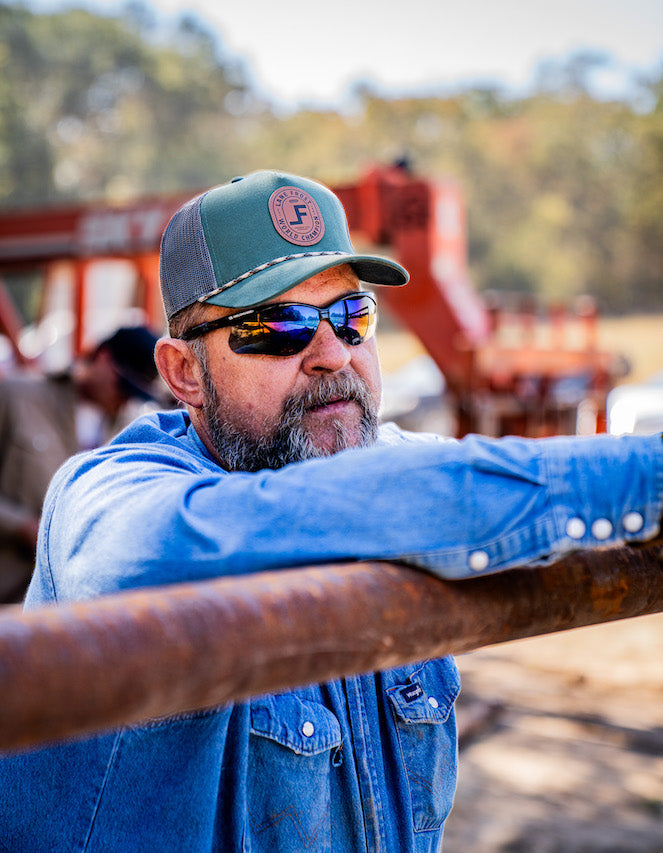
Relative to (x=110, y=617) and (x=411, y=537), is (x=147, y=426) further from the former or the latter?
(x=110, y=617)

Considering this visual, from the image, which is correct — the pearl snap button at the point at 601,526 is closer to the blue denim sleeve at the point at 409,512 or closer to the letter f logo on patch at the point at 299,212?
the blue denim sleeve at the point at 409,512

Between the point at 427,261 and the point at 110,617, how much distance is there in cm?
536

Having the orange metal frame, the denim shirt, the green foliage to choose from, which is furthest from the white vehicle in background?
the green foliage

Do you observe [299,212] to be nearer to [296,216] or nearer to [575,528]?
[296,216]

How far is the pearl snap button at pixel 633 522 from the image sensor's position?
853 millimetres

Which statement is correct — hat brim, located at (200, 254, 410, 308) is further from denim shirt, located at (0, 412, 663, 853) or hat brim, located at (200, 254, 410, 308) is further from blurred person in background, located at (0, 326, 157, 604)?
blurred person in background, located at (0, 326, 157, 604)

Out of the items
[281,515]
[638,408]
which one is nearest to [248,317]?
[281,515]

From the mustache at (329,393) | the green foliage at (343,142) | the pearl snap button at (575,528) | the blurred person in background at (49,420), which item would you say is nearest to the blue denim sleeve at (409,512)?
the pearl snap button at (575,528)

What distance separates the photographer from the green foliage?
4391cm

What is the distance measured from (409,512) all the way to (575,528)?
156mm

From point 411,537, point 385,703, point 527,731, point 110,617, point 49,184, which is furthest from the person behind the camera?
point 49,184

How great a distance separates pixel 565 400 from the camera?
6539 millimetres

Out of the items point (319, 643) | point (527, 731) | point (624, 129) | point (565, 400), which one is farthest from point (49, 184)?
point (319, 643)

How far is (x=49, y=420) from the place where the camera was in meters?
4.20
